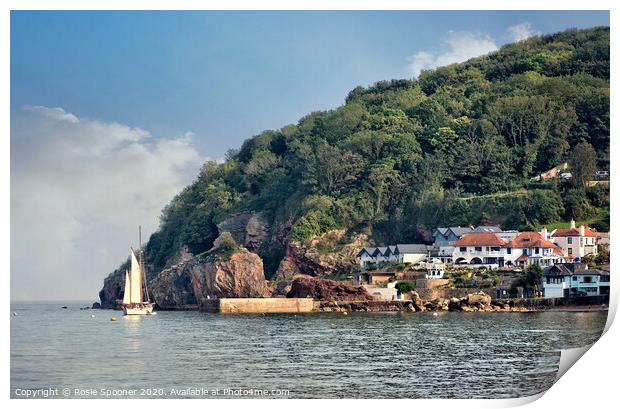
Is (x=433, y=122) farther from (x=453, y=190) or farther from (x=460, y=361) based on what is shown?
(x=460, y=361)

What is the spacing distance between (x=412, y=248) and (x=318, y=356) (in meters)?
36.1

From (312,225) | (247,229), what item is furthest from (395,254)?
(247,229)

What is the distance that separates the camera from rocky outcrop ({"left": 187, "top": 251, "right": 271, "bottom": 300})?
72.2 metres

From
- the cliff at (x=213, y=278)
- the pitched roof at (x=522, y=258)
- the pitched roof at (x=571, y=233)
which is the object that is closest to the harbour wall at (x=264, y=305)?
the cliff at (x=213, y=278)

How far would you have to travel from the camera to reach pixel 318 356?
34906 mm

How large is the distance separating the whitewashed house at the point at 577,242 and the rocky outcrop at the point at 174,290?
2756cm

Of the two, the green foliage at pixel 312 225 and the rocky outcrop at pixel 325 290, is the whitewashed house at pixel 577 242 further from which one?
the green foliage at pixel 312 225

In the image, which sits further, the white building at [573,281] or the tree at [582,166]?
the tree at [582,166]

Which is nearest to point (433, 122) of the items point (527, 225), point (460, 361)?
point (527, 225)

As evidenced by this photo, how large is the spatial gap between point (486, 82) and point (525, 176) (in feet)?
56.1

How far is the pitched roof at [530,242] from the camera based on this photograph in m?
64.7

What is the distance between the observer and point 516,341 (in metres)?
38.5

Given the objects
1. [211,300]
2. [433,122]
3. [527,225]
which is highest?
[433,122]

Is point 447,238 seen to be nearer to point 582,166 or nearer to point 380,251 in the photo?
point 380,251
